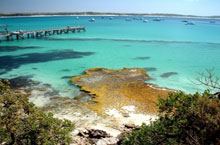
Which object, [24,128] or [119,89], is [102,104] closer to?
[119,89]

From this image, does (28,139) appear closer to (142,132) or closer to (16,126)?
(16,126)

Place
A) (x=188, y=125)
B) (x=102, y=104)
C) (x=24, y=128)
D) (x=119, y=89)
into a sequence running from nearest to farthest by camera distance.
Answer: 1. (x=188, y=125)
2. (x=24, y=128)
3. (x=102, y=104)
4. (x=119, y=89)

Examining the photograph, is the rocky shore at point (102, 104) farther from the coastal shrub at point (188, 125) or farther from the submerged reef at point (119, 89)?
the coastal shrub at point (188, 125)

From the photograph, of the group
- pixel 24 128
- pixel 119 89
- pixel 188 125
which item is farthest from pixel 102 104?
pixel 188 125

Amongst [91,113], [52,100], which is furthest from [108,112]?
[52,100]

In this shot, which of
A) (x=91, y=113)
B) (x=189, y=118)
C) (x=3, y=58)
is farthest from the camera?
(x=3, y=58)

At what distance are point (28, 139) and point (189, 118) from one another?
5684mm

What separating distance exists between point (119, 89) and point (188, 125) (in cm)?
1019

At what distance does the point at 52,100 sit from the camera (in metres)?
14.6

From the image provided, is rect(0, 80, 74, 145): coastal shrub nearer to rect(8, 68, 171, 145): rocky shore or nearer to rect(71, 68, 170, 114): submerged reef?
rect(8, 68, 171, 145): rocky shore

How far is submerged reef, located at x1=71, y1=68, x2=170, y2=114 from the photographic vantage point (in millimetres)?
13883

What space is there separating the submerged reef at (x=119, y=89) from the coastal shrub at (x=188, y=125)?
6163 mm

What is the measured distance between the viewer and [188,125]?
6.20 meters

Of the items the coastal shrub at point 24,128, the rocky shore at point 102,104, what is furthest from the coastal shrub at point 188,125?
the coastal shrub at point 24,128
